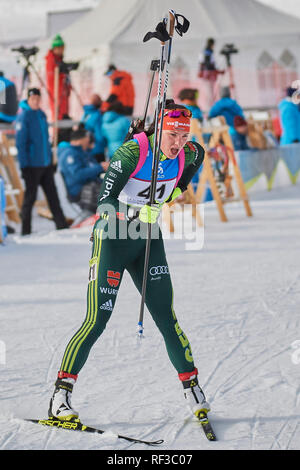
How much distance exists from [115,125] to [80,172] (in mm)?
912

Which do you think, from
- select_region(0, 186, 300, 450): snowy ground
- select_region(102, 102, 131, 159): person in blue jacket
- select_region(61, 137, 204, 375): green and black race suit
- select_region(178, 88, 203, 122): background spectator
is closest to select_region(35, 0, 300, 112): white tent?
select_region(102, 102, 131, 159): person in blue jacket

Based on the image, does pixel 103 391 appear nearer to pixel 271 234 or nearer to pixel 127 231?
pixel 127 231

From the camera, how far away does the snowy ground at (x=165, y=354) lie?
11.0ft

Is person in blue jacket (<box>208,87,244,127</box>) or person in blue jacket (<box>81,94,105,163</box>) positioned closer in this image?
person in blue jacket (<box>81,94,105,163</box>)

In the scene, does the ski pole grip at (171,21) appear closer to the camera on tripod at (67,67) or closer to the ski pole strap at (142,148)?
the ski pole strap at (142,148)

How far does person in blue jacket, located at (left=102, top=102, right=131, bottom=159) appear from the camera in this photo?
10266 millimetres

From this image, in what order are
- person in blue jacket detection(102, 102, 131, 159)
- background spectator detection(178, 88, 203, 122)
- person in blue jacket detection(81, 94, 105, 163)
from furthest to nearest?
person in blue jacket detection(81, 94, 105, 163) < person in blue jacket detection(102, 102, 131, 159) < background spectator detection(178, 88, 203, 122)

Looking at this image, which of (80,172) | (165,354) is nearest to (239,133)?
(80,172)

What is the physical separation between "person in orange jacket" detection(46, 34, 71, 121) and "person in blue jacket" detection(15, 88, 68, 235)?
128 inches

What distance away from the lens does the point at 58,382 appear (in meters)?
3.37

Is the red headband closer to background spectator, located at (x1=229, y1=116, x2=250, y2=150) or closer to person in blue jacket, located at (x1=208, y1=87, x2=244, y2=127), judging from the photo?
person in blue jacket, located at (x1=208, y1=87, x2=244, y2=127)

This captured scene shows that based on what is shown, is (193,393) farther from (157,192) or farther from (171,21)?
(171,21)

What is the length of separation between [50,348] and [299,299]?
6.65 ft

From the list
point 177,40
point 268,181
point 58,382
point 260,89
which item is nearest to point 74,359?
point 58,382
